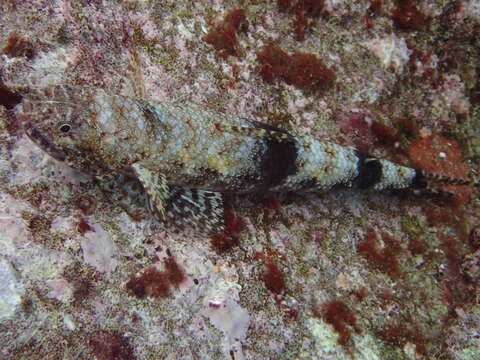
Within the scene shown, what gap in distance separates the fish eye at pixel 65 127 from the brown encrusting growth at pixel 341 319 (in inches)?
130

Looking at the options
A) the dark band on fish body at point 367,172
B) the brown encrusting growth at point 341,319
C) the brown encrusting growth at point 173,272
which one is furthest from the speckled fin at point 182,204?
the dark band on fish body at point 367,172

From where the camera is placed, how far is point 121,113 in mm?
3508

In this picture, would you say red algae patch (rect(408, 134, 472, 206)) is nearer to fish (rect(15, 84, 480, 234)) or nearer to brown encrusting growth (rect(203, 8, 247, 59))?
fish (rect(15, 84, 480, 234))

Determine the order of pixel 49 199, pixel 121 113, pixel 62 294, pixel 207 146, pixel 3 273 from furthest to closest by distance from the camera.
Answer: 1. pixel 207 146
2. pixel 121 113
3. pixel 49 199
4. pixel 62 294
5. pixel 3 273

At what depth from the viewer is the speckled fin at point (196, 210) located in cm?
386

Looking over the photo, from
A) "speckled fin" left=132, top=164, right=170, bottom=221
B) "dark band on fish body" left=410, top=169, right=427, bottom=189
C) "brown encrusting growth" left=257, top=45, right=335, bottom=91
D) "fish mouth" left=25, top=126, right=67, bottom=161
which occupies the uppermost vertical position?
"brown encrusting growth" left=257, top=45, right=335, bottom=91

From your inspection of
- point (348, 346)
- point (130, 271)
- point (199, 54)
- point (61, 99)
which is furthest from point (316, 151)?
point (61, 99)

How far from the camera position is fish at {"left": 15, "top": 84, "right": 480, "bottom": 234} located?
3311 millimetres

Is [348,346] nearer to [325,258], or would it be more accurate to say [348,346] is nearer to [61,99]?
[325,258]

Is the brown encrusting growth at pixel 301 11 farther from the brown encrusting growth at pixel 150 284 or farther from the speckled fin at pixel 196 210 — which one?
the brown encrusting growth at pixel 150 284

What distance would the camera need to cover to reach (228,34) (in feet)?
15.8

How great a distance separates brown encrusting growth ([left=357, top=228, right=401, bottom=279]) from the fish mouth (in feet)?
12.1

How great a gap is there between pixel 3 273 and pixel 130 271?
1001 millimetres

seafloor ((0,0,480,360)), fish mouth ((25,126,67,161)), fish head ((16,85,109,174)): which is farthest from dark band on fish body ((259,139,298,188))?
fish mouth ((25,126,67,161))
